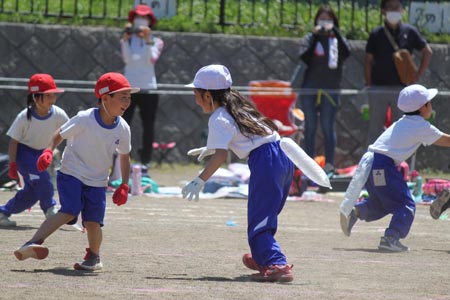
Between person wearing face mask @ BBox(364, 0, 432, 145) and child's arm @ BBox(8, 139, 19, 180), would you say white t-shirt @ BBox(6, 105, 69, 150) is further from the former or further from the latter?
person wearing face mask @ BBox(364, 0, 432, 145)

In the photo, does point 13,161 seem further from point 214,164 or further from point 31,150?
point 214,164

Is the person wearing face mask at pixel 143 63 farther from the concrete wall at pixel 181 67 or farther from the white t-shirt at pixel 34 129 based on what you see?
the white t-shirt at pixel 34 129

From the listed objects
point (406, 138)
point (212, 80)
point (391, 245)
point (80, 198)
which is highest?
point (212, 80)

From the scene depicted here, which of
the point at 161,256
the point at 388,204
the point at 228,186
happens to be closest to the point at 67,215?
the point at 161,256

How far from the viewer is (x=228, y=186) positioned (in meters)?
15.2

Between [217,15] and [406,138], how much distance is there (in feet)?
30.4

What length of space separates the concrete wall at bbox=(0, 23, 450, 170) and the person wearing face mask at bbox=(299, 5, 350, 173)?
1608 mm

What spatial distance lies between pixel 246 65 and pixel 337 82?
2140 millimetres

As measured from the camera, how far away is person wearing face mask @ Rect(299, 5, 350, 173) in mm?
16234

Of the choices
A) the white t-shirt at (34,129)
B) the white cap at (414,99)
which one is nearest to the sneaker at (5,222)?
the white t-shirt at (34,129)

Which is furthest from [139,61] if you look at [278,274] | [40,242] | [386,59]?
[278,274]

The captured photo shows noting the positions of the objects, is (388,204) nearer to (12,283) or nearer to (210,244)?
(210,244)

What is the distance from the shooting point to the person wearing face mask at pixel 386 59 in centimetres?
1600

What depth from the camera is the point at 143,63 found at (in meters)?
16.6
